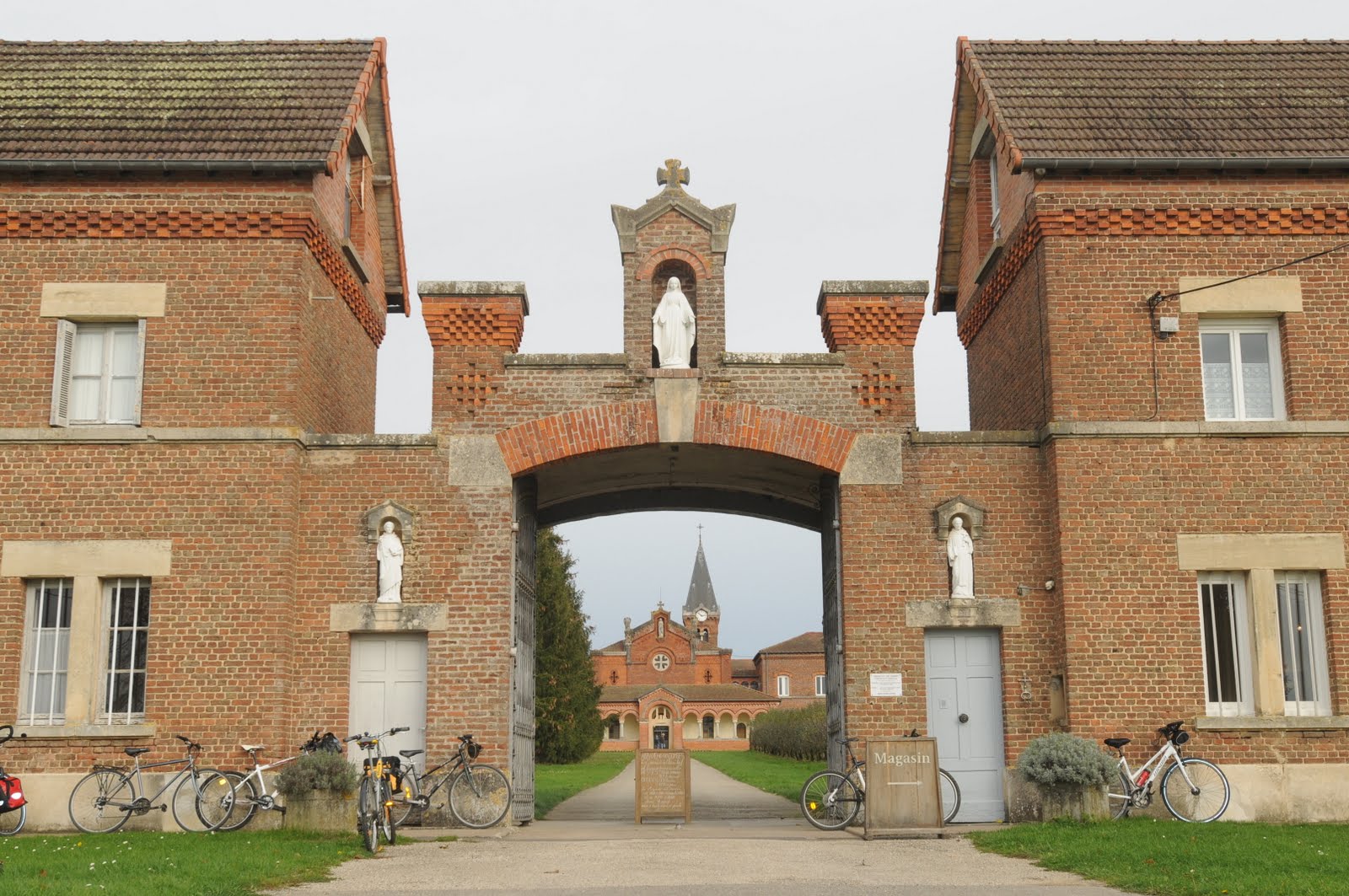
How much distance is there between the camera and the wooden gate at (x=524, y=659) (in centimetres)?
1617

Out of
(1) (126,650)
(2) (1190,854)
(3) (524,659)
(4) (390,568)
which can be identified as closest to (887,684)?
(3) (524,659)

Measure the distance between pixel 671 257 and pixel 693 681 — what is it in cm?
8598

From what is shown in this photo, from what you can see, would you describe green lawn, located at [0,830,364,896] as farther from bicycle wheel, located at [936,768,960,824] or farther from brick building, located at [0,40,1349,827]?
bicycle wheel, located at [936,768,960,824]

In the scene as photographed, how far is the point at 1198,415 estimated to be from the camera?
51.9 feet

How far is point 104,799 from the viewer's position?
1448cm

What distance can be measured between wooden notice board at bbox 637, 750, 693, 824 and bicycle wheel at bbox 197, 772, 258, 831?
14.5 feet

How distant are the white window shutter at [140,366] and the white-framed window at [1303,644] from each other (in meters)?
13.3

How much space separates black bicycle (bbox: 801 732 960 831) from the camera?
50.1ft

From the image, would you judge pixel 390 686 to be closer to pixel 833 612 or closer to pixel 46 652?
pixel 46 652

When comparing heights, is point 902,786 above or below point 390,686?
below

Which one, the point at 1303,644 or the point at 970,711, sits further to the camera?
the point at 970,711

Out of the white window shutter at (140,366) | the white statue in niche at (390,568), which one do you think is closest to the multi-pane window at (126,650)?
the white window shutter at (140,366)

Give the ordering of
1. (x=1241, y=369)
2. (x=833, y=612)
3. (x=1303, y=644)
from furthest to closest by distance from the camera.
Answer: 1. (x=833, y=612)
2. (x=1241, y=369)
3. (x=1303, y=644)

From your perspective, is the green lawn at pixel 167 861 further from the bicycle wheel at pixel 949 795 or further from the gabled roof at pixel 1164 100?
the gabled roof at pixel 1164 100
